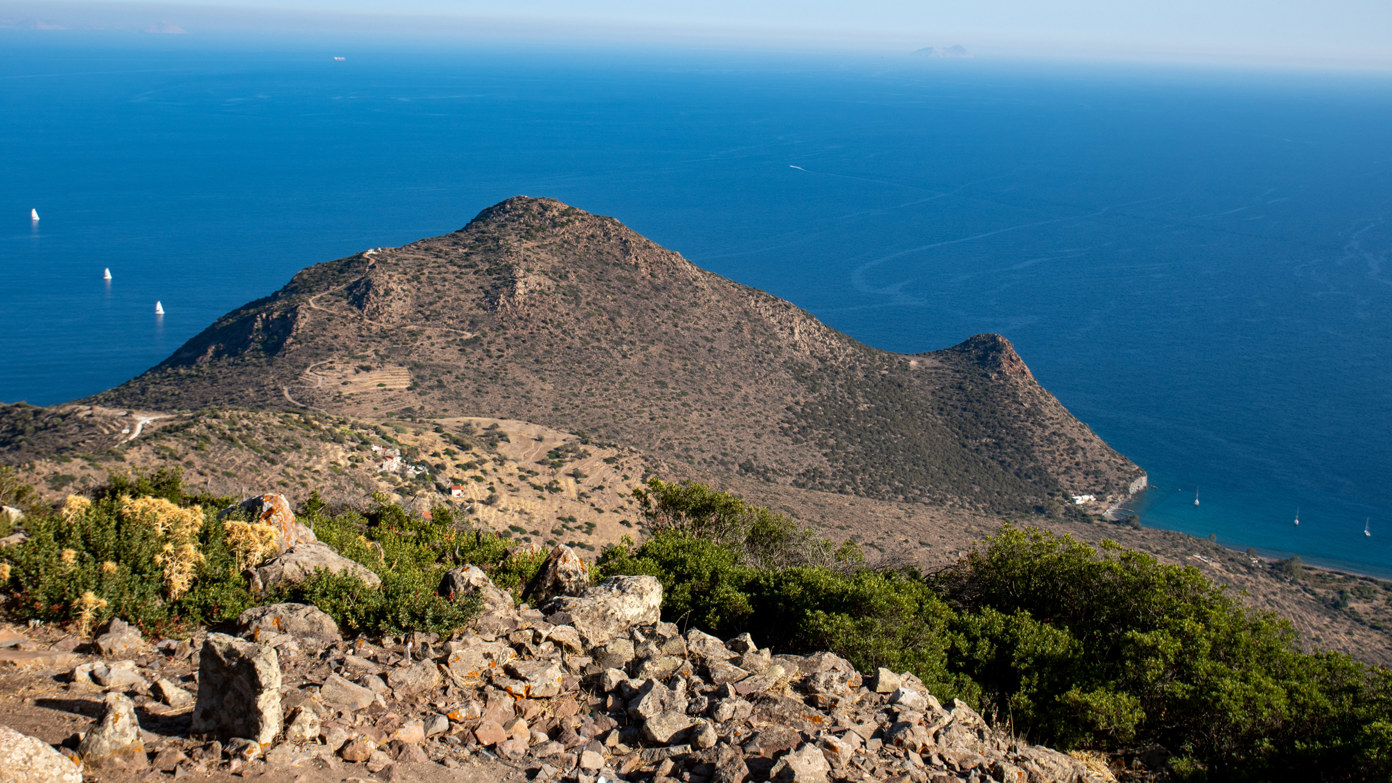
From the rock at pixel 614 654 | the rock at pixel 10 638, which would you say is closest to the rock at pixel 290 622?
the rock at pixel 10 638

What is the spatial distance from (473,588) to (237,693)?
5699 millimetres

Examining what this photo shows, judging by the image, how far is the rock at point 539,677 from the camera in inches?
513

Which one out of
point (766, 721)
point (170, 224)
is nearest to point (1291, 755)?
point (766, 721)

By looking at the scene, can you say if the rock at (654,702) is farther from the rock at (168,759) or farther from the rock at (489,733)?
the rock at (168,759)

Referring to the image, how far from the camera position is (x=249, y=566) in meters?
16.0

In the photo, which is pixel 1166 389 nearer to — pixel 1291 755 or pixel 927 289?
pixel 927 289

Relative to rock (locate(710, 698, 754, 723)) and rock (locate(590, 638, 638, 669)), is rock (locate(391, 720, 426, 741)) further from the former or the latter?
rock (locate(710, 698, 754, 723))

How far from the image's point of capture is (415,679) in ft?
41.1

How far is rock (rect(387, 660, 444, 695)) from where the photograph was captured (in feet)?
40.8

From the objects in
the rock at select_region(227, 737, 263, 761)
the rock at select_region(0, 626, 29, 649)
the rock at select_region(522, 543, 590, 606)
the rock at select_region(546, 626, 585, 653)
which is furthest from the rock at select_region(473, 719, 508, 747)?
the rock at select_region(0, 626, 29, 649)

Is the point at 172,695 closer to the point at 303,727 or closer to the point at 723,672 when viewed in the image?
the point at 303,727

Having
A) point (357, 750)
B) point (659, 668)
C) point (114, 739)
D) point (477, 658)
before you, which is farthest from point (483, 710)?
point (114, 739)

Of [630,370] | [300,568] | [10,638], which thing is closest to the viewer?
[10,638]

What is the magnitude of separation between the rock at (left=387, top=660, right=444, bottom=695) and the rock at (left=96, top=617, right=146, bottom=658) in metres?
3.67
